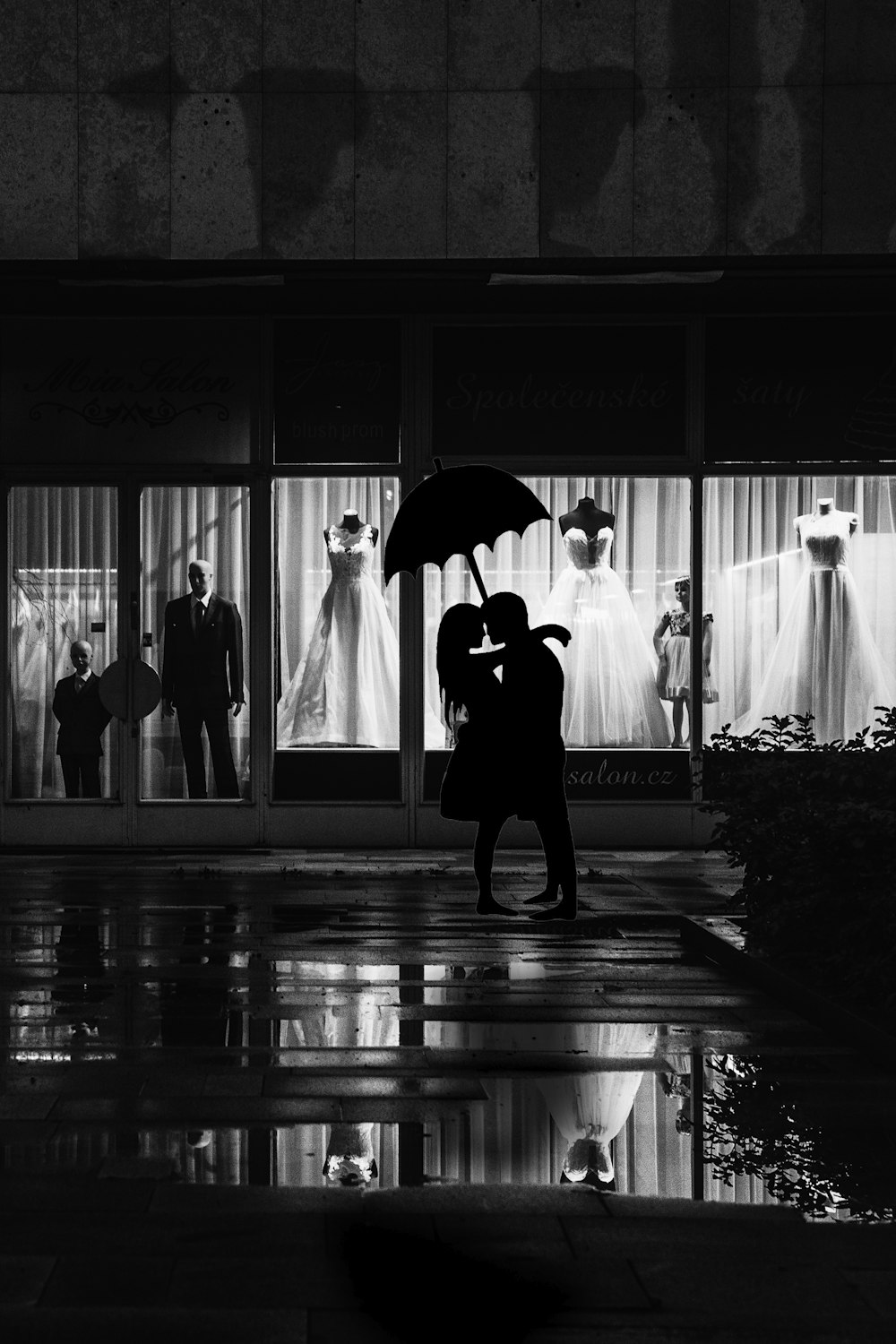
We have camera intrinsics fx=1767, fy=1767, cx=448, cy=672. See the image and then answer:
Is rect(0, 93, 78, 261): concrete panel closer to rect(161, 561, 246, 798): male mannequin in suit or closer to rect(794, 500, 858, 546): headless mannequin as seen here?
rect(161, 561, 246, 798): male mannequin in suit

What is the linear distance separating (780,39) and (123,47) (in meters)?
5.79

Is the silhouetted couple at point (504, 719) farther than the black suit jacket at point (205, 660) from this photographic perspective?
No

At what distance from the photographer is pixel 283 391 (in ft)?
53.4

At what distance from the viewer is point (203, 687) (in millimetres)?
16359

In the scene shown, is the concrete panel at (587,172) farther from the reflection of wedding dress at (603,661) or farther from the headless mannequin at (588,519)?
the reflection of wedding dress at (603,661)

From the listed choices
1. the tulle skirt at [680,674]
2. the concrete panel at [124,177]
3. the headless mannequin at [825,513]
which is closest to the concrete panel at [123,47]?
the concrete panel at [124,177]

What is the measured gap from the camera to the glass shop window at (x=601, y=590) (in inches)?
648

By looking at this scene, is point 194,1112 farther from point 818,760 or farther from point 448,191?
point 448,191

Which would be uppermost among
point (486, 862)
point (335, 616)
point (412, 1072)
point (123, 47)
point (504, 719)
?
point (123, 47)

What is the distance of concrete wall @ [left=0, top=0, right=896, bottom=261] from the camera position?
1559 centimetres

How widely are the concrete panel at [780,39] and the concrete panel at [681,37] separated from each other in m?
0.12

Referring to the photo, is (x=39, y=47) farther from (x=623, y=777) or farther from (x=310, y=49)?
(x=623, y=777)

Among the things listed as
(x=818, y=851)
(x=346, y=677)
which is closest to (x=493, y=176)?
(x=346, y=677)

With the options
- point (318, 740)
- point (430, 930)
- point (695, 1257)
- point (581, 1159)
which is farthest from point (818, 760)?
point (318, 740)
